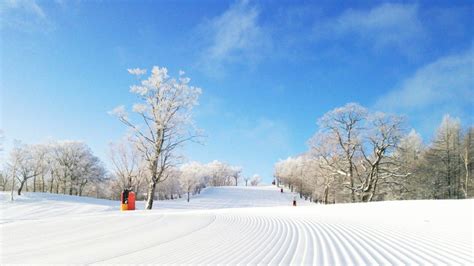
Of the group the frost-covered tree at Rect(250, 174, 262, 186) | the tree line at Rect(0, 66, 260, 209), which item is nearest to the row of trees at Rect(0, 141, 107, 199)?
the tree line at Rect(0, 66, 260, 209)

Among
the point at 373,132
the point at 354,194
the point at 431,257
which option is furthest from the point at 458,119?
the point at 431,257

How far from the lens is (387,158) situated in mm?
28312

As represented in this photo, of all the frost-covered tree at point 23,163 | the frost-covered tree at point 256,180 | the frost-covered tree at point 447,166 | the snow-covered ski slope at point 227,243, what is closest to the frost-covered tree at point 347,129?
the frost-covered tree at point 447,166

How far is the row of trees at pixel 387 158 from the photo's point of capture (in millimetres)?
27266

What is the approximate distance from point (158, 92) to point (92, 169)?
3870 centimetres

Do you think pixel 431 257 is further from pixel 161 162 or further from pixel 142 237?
pixel 161 162

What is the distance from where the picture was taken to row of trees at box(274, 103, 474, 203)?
2727 cm

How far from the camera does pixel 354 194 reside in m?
28.5

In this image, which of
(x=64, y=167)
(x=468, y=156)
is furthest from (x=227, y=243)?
(x=64, y=167)

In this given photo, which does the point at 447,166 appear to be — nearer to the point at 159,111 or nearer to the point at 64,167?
the point at 159,111

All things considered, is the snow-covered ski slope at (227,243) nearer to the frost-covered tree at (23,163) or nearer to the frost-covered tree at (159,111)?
the frost-covered tree at (159,111)

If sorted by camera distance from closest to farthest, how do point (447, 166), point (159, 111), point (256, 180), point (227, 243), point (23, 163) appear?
point (227, 243) → point (159, 111) → point (447, 166) → point (23, 163) → point (256, 180)

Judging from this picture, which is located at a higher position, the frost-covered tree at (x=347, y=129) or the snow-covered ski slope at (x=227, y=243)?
the frost-covered tree at (x=347, y=129)

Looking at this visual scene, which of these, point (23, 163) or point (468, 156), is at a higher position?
point (468, 156)
